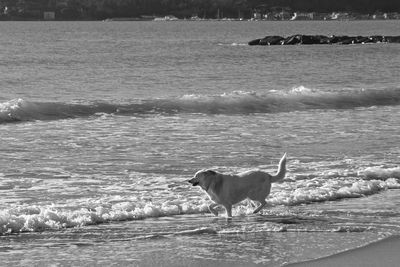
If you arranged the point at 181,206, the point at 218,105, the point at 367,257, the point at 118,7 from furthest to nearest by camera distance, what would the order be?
the point at 118,7 < the point at 218,105 < the point at 181,206 < the point at 367,257

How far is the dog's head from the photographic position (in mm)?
11156

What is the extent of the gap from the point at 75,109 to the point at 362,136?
8.04 metres

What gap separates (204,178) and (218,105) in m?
→ 14.3

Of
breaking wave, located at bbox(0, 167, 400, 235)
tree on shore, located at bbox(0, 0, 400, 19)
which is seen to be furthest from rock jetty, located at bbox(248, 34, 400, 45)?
tree on shore, located at bbox(0, 0, 400, 19)

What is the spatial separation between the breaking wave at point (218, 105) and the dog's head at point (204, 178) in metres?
10.9

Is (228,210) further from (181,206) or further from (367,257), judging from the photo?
(367,257)

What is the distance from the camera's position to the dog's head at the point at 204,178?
11156 millimetres

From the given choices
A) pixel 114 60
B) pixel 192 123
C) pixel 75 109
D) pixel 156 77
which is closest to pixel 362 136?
pixel 192 123

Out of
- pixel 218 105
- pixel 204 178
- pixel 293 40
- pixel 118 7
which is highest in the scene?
pixel 204 178

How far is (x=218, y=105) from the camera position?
83.5 feet

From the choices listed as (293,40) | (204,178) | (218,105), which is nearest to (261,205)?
(204,178)

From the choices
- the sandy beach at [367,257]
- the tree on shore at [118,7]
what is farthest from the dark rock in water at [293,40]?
the tree on shore at [118,7]

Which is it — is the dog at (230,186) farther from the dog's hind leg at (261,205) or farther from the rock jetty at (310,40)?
the rock jetty at (310,40)

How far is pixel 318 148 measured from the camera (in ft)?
54.3
